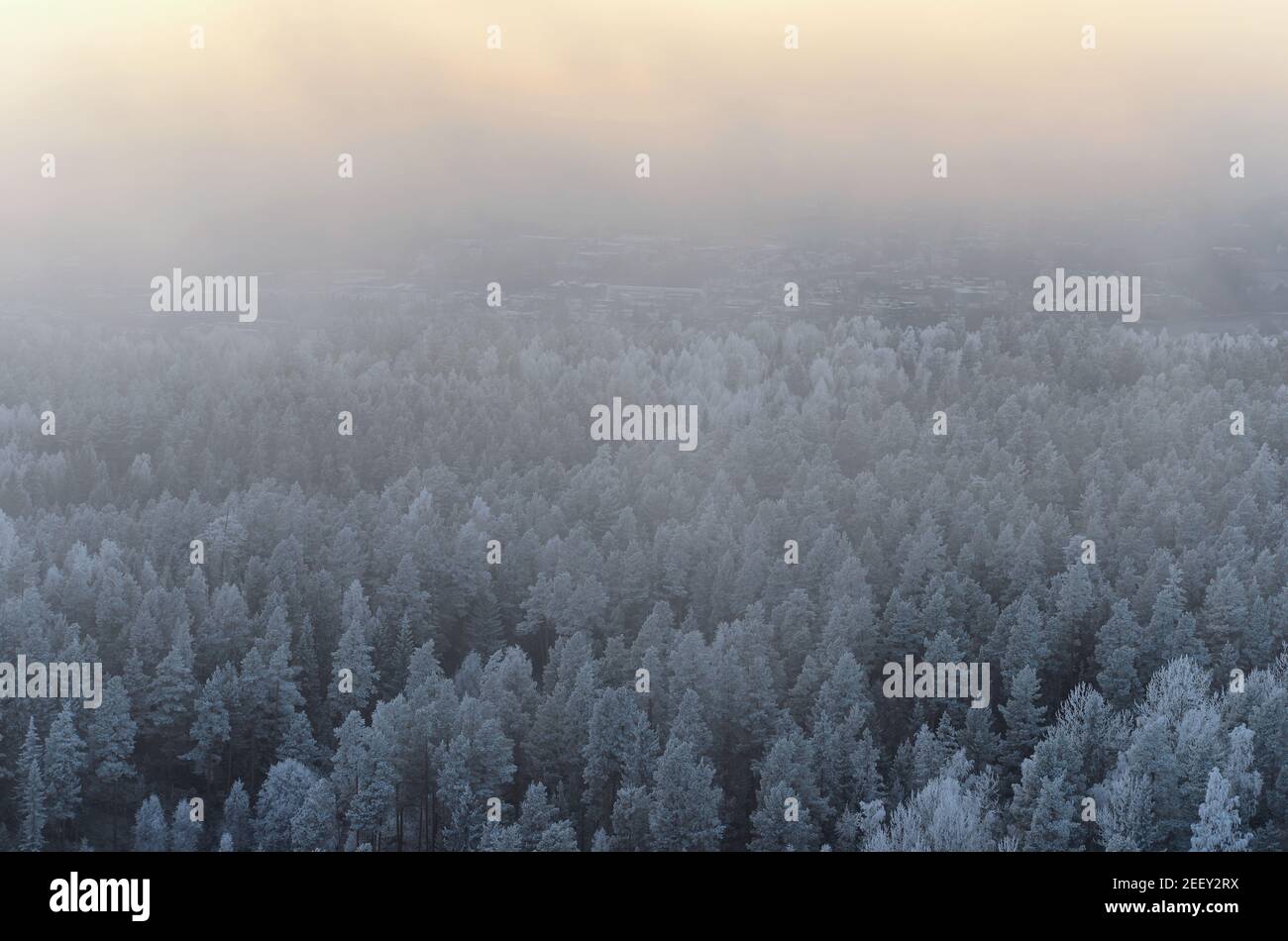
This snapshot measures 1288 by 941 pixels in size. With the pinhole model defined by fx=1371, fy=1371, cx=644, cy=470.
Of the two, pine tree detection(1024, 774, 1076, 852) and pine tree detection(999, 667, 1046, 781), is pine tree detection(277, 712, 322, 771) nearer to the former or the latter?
pine tree detection(999, 667, 1046, 781)

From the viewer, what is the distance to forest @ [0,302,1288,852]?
49938 mm

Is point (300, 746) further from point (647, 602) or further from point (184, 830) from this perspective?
point (647, 602)

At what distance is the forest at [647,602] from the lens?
1966 inches

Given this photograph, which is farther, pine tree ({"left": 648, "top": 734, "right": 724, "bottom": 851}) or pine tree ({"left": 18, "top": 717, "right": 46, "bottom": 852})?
pine tree ({"left": 18, "top": 717, "right": 46, "bottom": 852})

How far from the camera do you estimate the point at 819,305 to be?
126 metres

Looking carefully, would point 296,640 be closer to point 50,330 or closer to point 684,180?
point 50,330

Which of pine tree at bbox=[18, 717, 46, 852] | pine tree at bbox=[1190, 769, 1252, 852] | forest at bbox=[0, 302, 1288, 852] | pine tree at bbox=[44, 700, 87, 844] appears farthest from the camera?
pine tree at bbox=[44, 700, 87, 844]

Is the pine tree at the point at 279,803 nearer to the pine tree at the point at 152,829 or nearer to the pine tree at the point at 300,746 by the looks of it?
the pine tree at the point at 300,746

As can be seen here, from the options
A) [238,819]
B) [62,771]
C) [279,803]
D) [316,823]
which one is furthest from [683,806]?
[62,771]

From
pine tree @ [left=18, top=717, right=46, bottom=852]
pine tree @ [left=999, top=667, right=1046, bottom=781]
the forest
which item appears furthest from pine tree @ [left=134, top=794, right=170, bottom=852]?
pine tree @ [left=999, top=667, right=1046, bottom=781]

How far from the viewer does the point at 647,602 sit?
6762 cm

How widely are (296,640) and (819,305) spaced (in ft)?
246
